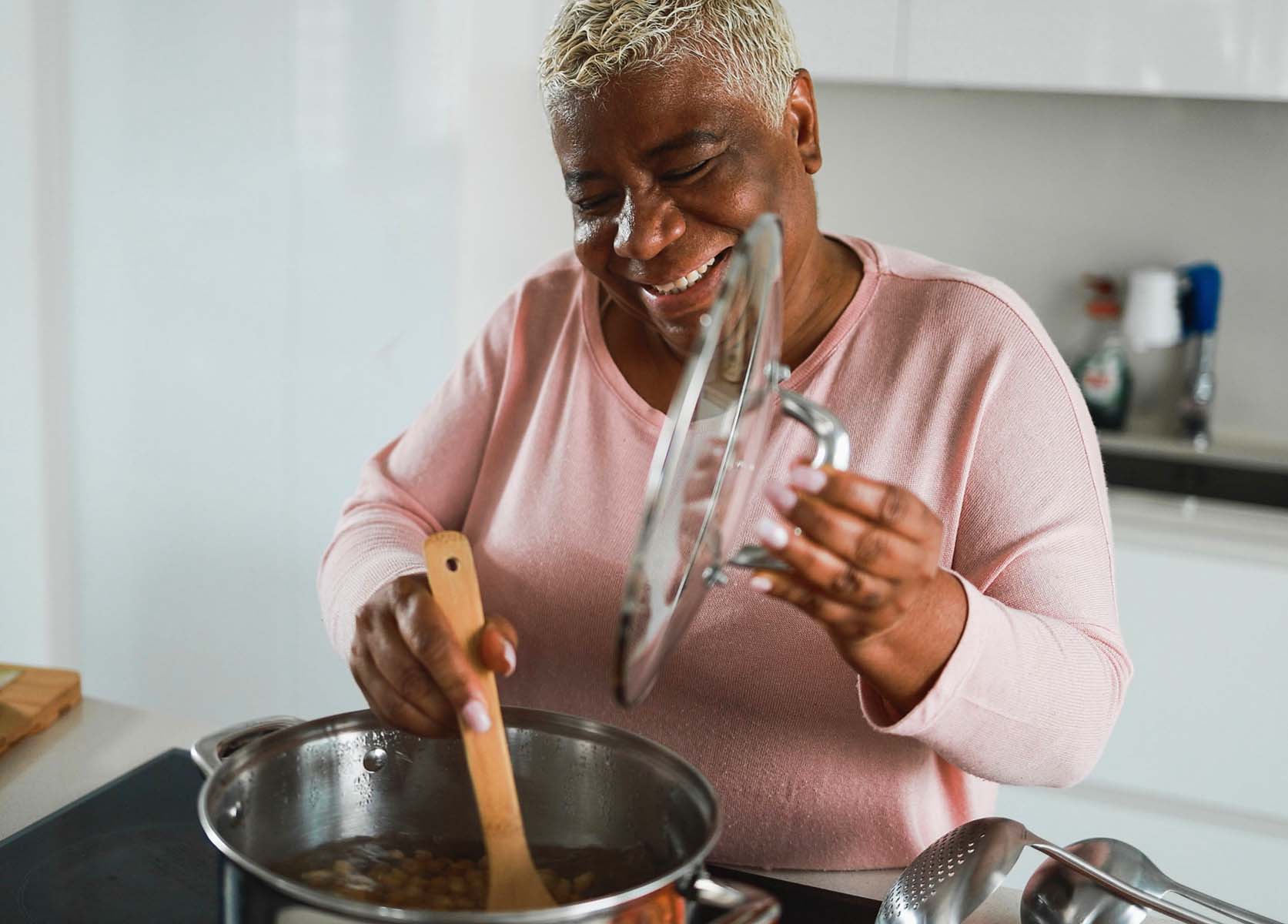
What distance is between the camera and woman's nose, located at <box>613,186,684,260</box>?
999mm

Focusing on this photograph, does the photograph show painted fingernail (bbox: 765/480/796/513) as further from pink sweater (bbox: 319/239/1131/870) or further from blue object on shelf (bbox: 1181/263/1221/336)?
blue object on shelf (bbox: 1181/263/1221/336)

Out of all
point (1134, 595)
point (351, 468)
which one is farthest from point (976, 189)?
point (351, 468)

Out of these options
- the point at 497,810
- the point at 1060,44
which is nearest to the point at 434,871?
the point at 497,810

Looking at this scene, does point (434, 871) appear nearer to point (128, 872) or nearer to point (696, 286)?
point (128, 872)

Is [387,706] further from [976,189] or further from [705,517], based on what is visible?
[976,189]

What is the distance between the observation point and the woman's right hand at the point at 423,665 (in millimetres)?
839

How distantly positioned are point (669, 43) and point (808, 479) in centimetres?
44

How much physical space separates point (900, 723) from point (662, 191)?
42 cm

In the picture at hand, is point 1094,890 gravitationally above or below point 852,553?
below

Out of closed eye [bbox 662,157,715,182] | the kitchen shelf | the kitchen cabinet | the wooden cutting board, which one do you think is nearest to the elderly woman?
closed eye [bbox 662,157,715,182]

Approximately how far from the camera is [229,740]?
0.90 metres

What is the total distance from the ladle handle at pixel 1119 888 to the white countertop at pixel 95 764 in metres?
0.12

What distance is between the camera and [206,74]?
238 centimetres

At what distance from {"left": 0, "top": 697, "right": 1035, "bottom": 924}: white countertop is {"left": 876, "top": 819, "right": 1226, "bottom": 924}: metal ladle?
11 centimetres
